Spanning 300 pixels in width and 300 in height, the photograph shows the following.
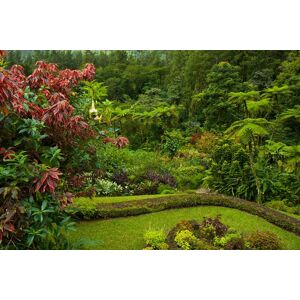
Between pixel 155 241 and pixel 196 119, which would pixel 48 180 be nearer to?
pixel 155 241

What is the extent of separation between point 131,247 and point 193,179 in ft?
5.65

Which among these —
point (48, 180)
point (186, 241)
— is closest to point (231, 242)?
point (186, 241)

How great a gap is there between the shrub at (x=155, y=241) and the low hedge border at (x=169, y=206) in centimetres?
66

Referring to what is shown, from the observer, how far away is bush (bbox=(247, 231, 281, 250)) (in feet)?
18.5

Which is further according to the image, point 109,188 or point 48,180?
point 109,188

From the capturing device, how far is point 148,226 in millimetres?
6059

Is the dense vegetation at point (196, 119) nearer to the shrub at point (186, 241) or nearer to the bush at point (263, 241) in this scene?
the bush at point (263, 241)

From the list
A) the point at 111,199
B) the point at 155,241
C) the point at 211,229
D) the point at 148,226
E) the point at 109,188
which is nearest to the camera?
the point at 155,241

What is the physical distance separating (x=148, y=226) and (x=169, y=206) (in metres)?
0.50

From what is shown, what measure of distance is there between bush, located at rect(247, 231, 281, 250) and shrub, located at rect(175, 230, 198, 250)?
28.9 inches

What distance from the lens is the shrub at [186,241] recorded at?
18.5 ft

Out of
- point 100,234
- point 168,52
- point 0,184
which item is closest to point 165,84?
point 168,52
